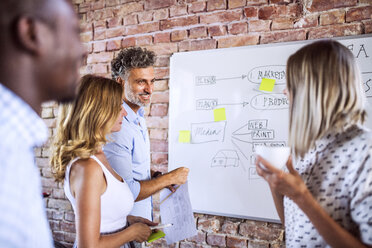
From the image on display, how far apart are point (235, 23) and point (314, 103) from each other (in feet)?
4.07

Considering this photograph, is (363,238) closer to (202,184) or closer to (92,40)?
(202,184)

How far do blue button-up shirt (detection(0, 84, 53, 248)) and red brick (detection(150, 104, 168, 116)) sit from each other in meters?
1.63

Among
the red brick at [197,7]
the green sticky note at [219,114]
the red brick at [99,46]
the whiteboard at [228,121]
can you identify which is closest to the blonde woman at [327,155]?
the whiteboard at [228,121]

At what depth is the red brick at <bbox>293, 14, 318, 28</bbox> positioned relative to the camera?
1700 mm

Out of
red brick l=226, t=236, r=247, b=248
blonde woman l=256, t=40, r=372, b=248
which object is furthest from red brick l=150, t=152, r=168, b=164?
blonde woman l=256, t=40, r=372, b=248

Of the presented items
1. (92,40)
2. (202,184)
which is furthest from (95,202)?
(92,40)

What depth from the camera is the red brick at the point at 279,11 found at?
1741 mm

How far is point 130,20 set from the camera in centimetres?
222

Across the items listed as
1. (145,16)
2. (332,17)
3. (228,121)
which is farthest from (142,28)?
(332,17)

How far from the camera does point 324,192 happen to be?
773mm

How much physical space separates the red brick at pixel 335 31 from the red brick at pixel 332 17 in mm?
28

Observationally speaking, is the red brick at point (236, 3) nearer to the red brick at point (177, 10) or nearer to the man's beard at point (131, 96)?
the red brick at point (177, 10)

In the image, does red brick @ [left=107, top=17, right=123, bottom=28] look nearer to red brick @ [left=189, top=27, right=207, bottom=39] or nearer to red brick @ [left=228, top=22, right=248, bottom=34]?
red brick @ [left=189, top=27, right=207, bottom=39]

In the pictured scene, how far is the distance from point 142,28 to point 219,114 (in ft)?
2.93
